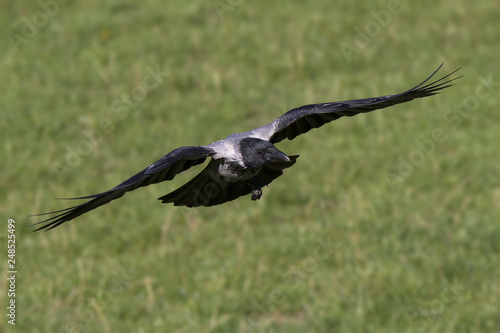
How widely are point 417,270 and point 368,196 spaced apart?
1.86m

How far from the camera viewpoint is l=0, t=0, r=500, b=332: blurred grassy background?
10469mm

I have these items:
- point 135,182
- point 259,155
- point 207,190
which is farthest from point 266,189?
point 135,182

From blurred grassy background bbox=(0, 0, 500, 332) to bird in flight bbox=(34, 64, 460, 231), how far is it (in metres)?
4.34

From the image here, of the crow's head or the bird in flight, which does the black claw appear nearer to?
the bird in flight

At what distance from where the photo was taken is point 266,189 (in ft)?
41.7

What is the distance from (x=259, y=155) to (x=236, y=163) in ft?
0.57

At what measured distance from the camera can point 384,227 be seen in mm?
11750

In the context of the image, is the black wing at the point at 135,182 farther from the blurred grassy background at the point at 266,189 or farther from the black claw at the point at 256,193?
the blurred grassy background at the point at 266,189

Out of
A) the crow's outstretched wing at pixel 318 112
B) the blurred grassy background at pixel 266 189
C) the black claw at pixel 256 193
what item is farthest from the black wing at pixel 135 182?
the blurred grassy background at pixel 266 189

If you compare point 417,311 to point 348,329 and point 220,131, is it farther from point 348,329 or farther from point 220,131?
point 220,131

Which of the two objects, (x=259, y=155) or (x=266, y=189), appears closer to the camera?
(x=259, y=155)

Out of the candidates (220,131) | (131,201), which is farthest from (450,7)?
(131,201)

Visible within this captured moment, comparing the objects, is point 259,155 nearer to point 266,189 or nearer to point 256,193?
point 256,193

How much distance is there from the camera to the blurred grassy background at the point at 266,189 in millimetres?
10469
